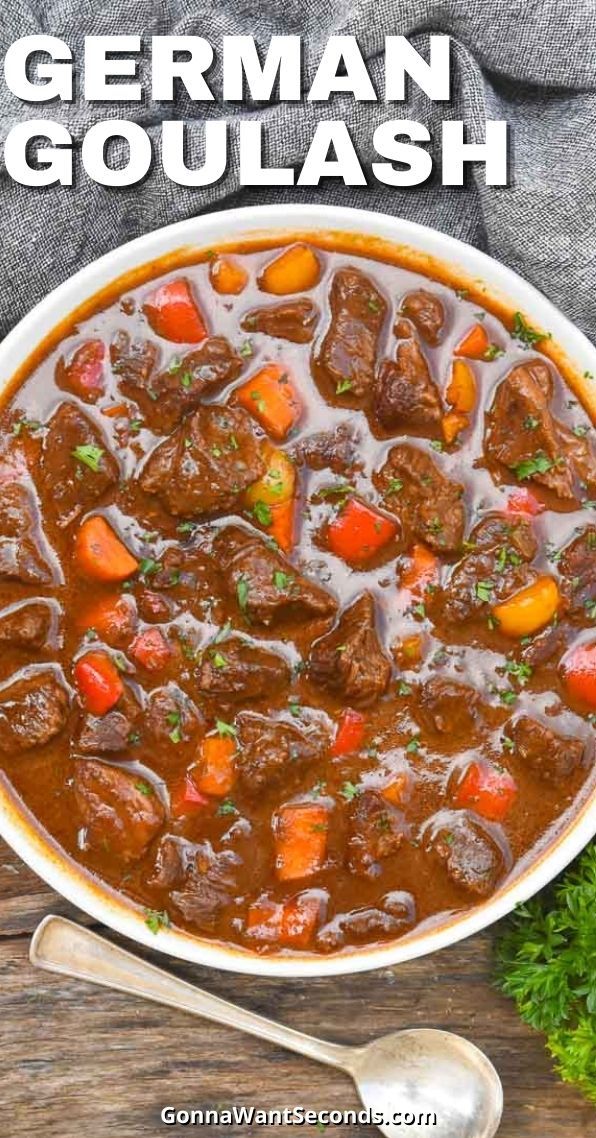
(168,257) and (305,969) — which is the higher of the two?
(168,257)

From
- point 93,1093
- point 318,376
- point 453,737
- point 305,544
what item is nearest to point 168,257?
point 318,376

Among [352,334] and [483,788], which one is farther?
[483,788]

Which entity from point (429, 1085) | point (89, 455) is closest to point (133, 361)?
point (89, 455)

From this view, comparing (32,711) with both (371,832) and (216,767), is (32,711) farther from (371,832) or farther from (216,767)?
(371,832)

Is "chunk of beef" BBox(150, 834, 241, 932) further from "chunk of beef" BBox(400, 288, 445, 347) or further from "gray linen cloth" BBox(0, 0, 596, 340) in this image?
"gray linen cloth" BBox(0, 0, 596, 340)

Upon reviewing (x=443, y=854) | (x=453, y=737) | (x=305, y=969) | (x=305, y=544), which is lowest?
(x=305, y=969)

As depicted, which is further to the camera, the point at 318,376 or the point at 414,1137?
the point at 414,1137

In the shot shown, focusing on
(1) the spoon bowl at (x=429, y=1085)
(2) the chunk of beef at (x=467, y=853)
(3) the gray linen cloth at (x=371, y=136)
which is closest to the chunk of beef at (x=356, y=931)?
(2) the chunk of beef at (x=467, y=853)

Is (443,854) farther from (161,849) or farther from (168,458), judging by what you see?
(168,458)
